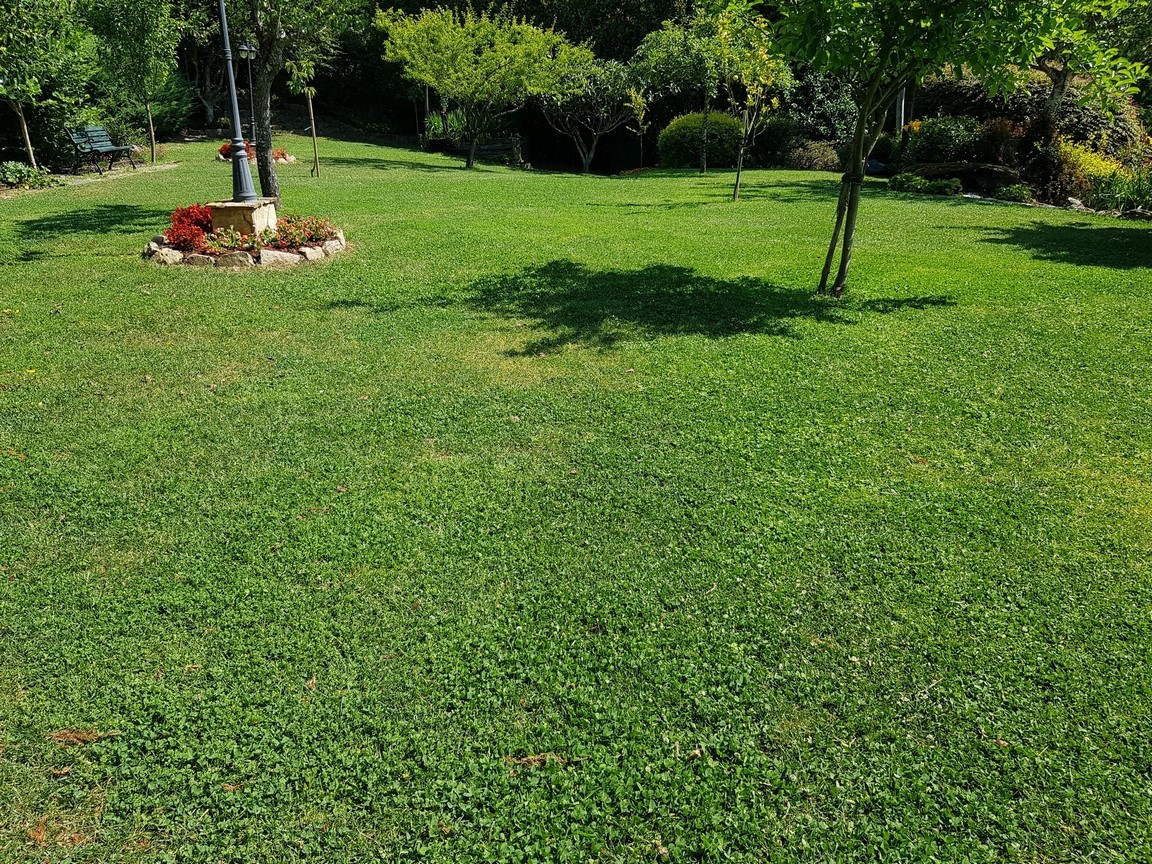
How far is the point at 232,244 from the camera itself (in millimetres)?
8781

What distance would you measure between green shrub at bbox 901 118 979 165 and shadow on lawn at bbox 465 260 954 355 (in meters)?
12.9

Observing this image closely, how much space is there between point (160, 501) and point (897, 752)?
382cm

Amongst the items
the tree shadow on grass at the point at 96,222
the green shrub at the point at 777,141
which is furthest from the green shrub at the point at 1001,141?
the tree shadow on grass at the point at 96,222

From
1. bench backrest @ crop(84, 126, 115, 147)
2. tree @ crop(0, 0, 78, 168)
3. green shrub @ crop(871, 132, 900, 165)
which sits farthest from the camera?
green shrub @ crop(871, 132, 900, 165)

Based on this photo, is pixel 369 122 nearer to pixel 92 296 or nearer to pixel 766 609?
pixel 92 296

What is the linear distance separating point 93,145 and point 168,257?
11.5m

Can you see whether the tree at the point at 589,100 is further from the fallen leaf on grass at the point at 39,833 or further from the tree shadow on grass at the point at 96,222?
the fallen leaf on grass at the point at 39,833

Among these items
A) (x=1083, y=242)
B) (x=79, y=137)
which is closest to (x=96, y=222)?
(x=79, y=137)

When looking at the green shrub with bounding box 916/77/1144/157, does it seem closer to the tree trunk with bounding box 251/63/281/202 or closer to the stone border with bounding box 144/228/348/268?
the tree trunk with bounding box 251/63/281/202

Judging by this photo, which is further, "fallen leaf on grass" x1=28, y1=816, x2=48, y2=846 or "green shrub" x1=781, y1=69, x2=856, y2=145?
"green shrub" x1=781, y1=69, x2=856, y2=145

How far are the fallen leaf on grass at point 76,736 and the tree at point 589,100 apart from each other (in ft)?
75.7

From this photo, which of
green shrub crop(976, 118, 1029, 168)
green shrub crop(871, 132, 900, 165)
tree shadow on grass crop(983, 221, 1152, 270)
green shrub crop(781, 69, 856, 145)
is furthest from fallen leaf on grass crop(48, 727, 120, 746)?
green shrub crop(781, 69, 856, 145)

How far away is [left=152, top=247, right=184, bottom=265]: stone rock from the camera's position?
8.68m

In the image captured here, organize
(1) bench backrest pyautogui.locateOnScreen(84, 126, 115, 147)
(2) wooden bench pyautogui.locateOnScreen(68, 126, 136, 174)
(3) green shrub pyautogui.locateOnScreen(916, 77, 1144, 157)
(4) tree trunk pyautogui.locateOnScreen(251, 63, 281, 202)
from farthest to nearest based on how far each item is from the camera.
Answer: (3) green shrub pyautogui.locateOnScreen(916, 77, 1144, 157)
(1) bench backrest pyautogui.locateOnScreen(84, 126, 115, 147)
(2) wooden bench pyautogui.locateOnScreen(68, 126, 136, 174)
(4) tree trunk pyautogui.locateOnScreen(251, 63, 281, 202)
